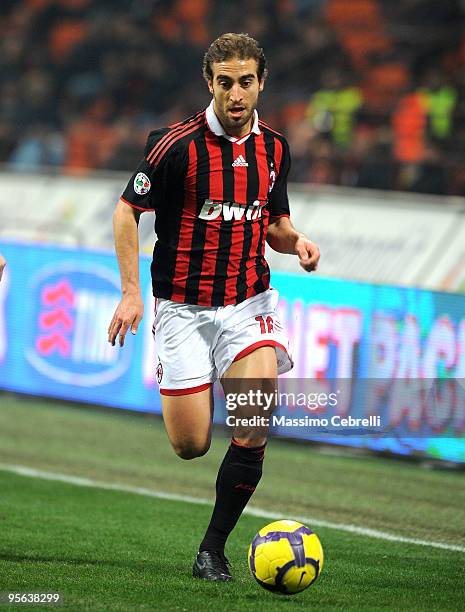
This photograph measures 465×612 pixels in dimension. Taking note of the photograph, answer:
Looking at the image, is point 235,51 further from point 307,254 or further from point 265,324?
point 265,324

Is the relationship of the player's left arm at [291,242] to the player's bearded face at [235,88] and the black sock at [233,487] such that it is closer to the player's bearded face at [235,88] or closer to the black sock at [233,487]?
the player's bearded face at [235,88]

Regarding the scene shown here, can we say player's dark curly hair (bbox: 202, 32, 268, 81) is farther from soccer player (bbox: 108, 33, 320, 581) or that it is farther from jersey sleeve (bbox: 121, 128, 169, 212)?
jersey sleeve (bbox: 121, 128, 169, 212)

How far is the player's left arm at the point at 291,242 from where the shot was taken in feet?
16.5

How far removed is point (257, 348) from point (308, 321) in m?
4.57

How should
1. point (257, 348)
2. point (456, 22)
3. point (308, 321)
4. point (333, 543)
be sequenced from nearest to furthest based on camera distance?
point (257, 348)
point (333, 543)
point (308, 321)
point (456, 22)

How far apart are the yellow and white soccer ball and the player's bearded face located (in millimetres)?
1677

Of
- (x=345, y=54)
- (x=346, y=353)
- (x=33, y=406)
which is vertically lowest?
(x=33, y=406)

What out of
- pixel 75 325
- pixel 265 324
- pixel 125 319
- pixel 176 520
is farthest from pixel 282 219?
pixel 75 325

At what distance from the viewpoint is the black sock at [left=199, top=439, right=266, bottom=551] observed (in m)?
4.98

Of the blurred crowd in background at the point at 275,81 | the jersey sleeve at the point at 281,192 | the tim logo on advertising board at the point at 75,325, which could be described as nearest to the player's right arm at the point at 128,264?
the jersey sleeve at the point at 281,192

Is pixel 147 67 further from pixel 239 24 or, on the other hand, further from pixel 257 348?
pixel 257 348

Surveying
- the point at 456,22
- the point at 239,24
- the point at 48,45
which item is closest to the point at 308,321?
the point at 456,22

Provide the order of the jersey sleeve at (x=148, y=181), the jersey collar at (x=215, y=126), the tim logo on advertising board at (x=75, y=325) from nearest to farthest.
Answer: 1. the jersey sleeve at (x=148, y=181)
2. the jersey collar at (x=215, y=126)
3. the tim logo on advertising board at (x=75, y=325)

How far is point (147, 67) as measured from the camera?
16.0 meters
